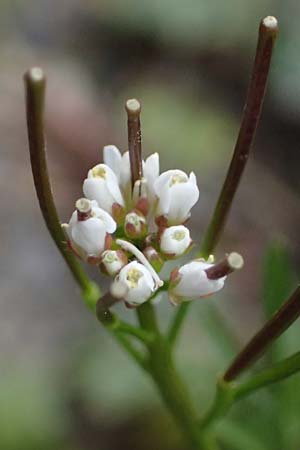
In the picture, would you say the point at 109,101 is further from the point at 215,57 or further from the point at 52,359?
the point at 52,359

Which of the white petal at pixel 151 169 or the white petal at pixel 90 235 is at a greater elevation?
the white petal at pixel 151 169

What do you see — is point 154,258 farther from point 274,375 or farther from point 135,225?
point 274,375

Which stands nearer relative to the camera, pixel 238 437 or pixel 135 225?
pixel 135 225

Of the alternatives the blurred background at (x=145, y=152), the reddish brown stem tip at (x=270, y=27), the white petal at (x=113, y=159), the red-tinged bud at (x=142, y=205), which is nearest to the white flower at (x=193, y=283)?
the red-tinged bud at (x=142, y=205)

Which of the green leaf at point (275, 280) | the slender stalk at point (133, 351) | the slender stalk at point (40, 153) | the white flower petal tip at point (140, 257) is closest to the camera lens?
the slender stalk at point (40, 153)

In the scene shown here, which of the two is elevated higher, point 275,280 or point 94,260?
point 94,260

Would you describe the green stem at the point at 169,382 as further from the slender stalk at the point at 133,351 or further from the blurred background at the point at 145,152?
the blurred background at the point at 145,152

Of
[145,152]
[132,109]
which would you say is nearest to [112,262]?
[132,109]
